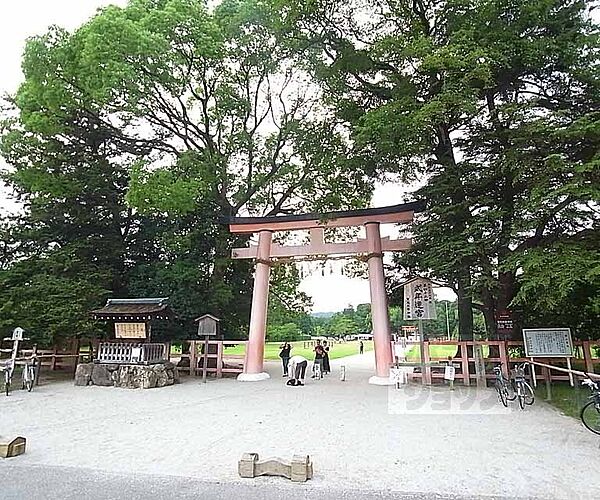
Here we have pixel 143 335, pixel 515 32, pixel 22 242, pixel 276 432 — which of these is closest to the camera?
pixel 276 432

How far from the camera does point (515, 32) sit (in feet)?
33.7

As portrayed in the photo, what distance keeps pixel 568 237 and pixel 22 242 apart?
17.0m

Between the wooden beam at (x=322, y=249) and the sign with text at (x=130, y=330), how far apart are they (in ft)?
13.2

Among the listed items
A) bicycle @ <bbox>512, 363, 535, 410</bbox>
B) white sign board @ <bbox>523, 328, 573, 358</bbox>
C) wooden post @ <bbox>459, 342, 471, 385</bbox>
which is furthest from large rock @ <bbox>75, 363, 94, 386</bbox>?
white sign board @ <bbox>523, 328, 573, 358</bbox>

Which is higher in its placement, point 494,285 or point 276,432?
point 494,285

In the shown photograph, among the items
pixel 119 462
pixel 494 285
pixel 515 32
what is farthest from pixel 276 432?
pixel 515 32

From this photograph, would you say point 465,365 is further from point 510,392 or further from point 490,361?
point 510,392

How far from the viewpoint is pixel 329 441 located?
6.01 meters

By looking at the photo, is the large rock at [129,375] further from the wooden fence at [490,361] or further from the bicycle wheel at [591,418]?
the bicycle wheel at [591,418]

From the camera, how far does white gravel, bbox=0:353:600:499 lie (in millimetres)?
4469

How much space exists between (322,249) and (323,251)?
0.25 ft

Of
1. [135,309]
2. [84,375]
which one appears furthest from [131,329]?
[84,375]

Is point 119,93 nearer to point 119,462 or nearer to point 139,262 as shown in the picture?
point 139,262

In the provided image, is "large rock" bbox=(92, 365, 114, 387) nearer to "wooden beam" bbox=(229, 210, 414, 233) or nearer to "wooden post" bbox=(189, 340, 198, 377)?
"wooden post" bbox=(189, 340, 198, 377)
